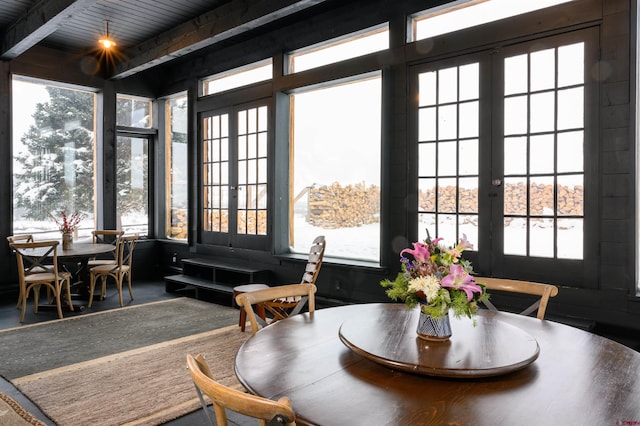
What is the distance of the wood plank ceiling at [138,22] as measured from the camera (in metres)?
4.50

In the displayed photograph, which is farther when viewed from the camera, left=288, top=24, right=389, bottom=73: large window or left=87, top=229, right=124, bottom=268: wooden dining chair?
left=87, top=229, right=124, bottom=268: wooden dining chair

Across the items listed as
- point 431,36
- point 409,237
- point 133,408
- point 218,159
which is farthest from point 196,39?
point 133,408

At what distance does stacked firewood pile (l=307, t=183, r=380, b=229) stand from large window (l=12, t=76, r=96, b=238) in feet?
12.6

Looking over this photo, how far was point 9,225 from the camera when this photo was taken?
615cm

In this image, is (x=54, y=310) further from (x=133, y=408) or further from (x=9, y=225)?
(x=133, y=408)

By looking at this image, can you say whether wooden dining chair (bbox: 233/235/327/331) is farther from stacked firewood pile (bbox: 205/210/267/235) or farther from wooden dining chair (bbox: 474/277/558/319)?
wooden dining chair (bbox: 474/277/558/319)

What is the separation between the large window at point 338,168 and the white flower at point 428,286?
3296 mm

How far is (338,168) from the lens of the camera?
5379mm

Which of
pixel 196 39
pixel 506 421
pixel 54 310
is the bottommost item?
pixel 54 310

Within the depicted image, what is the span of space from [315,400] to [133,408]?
2.01 m

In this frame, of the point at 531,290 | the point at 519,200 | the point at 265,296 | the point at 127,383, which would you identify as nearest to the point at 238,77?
the point at 519,200

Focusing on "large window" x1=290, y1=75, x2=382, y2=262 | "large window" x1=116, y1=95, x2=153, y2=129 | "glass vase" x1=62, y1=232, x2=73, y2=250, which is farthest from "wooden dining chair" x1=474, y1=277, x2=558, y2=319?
"large window" x1=116, y1=95, x2=153, y2=129

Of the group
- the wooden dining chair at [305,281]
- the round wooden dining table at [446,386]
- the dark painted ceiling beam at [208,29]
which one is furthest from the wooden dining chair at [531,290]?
the dark painted ceiling beam at [208,29]

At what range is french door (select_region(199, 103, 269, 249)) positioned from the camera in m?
6.09
